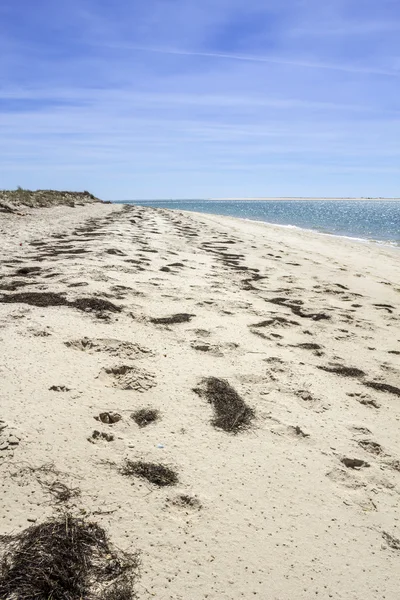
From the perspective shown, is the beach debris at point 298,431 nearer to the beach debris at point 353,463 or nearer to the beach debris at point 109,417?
the beach debris at point 353,463

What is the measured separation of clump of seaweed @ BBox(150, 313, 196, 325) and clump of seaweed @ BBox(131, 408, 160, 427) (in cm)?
159

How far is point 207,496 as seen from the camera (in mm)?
1960

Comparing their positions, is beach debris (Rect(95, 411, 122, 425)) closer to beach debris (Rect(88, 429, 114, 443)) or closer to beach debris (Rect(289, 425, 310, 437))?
beach debris (Rect(88, 429, 114, 443))

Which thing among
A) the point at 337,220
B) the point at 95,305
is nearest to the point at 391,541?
the point at 95,305

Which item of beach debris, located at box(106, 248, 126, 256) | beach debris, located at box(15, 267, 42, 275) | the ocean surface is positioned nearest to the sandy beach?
beach debris, located at box(15, 267, 42, 275)

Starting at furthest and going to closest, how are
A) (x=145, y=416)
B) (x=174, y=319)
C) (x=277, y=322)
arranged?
(x=277, y=322), (x=174, y=319), (x=145, y=416)

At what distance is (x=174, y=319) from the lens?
14.0 ft

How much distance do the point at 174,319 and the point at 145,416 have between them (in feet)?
5.98

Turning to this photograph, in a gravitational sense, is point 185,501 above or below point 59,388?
below

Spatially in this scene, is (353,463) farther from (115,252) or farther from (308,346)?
(115,252)

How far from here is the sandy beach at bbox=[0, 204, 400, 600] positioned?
1675 millimetres

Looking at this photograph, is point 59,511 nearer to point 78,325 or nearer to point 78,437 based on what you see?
point 78,437

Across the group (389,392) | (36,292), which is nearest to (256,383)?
(389,392)

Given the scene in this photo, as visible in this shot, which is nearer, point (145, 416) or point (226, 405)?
point (145, 416)
